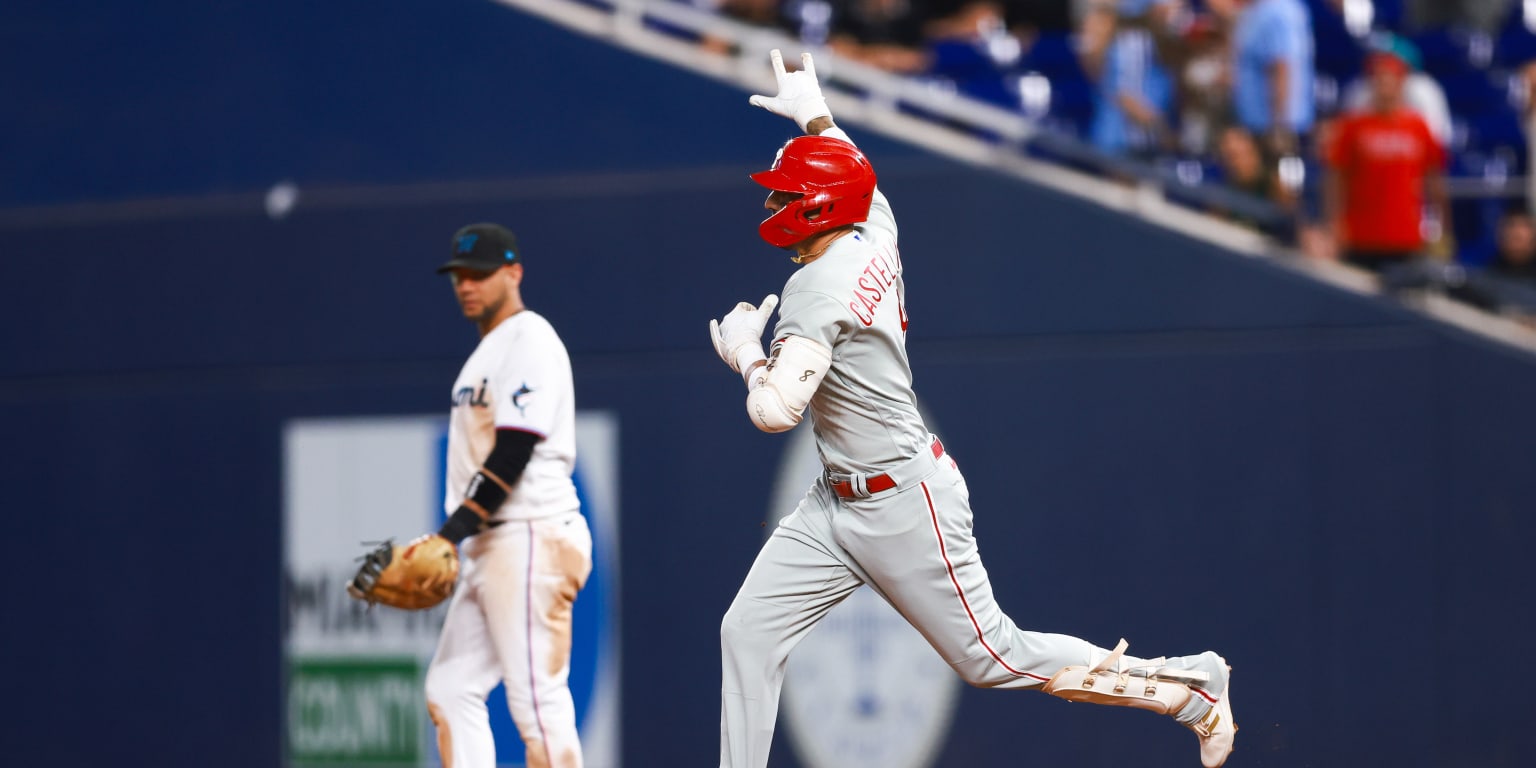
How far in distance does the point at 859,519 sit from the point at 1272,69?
4.27 m

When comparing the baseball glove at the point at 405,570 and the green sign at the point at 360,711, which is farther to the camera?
the green sign at the point at 360,711

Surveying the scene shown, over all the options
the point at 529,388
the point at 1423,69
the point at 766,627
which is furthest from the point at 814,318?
the point at 1423,69

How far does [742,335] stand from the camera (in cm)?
479

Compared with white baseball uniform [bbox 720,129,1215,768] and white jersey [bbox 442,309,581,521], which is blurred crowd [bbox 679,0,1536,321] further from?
white baseball uniform [bbox 720,129,1215,768]

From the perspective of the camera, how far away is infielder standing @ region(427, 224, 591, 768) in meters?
5.69

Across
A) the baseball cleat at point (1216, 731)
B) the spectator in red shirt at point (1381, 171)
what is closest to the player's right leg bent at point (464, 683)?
the baseball cleat at point (1216, 731)

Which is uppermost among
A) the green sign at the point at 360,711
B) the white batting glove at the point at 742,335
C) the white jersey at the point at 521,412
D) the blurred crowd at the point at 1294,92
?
the blurred crowd at the point at 1294,92

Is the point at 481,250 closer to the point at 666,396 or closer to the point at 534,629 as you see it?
the point at 534,629

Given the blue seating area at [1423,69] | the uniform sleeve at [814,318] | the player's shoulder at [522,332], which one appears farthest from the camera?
the blue seating area at [1423,69]

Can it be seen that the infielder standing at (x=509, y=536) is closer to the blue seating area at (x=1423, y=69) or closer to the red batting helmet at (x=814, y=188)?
the red batting helmet at (x=814, y=188)

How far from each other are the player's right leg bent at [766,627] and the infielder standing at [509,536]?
0.99 m

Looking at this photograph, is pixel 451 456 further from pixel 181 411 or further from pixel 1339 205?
pixel 1339 205

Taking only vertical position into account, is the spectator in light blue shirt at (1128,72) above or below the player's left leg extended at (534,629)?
above

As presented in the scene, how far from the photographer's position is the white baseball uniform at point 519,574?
570cm
